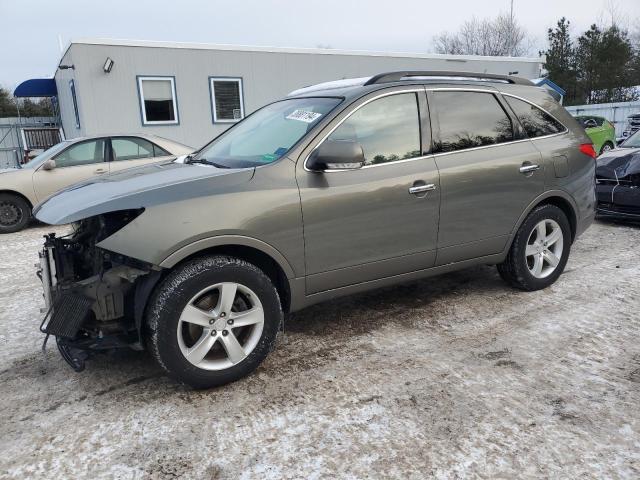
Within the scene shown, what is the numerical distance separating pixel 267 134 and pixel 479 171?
1.66 metres

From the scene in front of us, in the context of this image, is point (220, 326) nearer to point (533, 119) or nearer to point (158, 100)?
point (533, 119)

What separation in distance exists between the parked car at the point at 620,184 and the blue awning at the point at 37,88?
1794cm

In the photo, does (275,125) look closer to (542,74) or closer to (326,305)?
(326,305)

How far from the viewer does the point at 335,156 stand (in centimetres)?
316

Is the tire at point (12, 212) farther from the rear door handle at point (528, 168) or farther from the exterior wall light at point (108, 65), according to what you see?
the rear door handle at point (528, 168)

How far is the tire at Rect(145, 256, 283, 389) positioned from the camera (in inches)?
111

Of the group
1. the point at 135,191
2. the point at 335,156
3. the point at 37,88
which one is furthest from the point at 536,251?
the point at 37,88

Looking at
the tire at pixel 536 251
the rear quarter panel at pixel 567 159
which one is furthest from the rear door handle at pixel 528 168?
the tire at pixel 536 251

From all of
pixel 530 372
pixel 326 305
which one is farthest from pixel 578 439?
pixel 326 305

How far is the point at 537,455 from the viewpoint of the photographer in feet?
7.89

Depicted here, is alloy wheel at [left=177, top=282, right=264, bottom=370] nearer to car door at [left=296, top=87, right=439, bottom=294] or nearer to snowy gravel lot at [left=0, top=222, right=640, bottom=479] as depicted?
snowy gravel lot at [left=0, top=222, right=640, bottom=479]

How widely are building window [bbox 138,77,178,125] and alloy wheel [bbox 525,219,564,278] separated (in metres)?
11.5

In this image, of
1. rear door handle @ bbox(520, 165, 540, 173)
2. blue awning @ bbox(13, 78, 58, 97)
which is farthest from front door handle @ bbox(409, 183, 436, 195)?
blue awning @ bbox(13, 78, 58, 97)

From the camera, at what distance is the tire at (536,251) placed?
4340 millimetres
